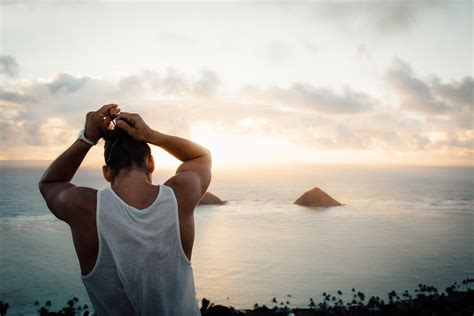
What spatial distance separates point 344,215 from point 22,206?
84.1 meters

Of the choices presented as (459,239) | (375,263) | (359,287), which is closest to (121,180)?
(359,287)

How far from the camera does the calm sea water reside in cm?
4141

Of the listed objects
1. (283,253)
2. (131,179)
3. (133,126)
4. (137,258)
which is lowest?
(283,253)

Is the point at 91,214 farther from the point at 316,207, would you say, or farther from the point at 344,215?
the point at 316,207

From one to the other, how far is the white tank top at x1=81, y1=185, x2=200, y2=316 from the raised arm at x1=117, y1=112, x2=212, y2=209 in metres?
0.12

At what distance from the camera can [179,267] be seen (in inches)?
73.6

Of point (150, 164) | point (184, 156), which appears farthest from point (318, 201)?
point (150, 164)

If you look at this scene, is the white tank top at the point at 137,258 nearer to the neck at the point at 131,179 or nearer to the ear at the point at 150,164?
the neck at the point at 131,179

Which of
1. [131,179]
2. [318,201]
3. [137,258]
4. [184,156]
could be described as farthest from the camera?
[318,201]

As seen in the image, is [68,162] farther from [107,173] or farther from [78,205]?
[78,205]

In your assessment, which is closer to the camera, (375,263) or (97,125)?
(97,125)

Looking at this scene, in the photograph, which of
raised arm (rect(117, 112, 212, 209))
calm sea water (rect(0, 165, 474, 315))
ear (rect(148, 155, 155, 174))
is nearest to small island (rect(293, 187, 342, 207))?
calm sea water (rect(0, 165, 474, 315))

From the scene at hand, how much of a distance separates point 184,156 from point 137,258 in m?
0.74

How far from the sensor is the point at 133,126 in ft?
6.71
